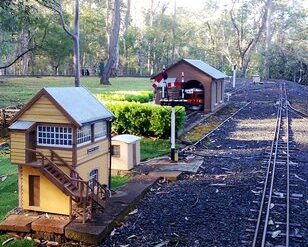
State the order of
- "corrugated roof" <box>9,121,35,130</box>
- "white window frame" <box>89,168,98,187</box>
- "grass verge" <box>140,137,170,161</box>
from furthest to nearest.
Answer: "grass verge" <box>140,137,170,161</box>
"white window frame" <box>89,168,98,187</box>
"corrugated roof" <box>9,121,35,130</box>

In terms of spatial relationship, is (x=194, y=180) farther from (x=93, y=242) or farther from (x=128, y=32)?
(x=128, y=32)

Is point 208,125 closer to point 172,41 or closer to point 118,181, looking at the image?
point 118,181

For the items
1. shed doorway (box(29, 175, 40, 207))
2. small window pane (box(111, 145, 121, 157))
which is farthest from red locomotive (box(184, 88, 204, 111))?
shed doorway (box(29, 175, 40, 207))

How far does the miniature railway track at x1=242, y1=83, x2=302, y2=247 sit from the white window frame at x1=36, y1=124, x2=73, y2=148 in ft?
14.2

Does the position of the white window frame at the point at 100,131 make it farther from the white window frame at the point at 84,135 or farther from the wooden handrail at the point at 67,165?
the wooden handrail at the point at 67,165

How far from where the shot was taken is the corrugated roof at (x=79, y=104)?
10320 mm

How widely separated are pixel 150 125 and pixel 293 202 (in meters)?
9.51

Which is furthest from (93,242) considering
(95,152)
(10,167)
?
(10,167)

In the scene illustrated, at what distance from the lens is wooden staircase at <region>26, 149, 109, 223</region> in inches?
390

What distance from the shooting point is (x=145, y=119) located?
784 inches

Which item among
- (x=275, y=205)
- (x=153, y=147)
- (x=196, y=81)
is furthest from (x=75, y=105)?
(x=196, y=81)

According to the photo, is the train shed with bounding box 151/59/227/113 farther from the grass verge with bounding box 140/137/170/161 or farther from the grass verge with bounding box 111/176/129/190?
the grass verge with bounding box 111/176/129/190

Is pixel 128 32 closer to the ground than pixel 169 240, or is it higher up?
higher up

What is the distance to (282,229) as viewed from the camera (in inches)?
375
